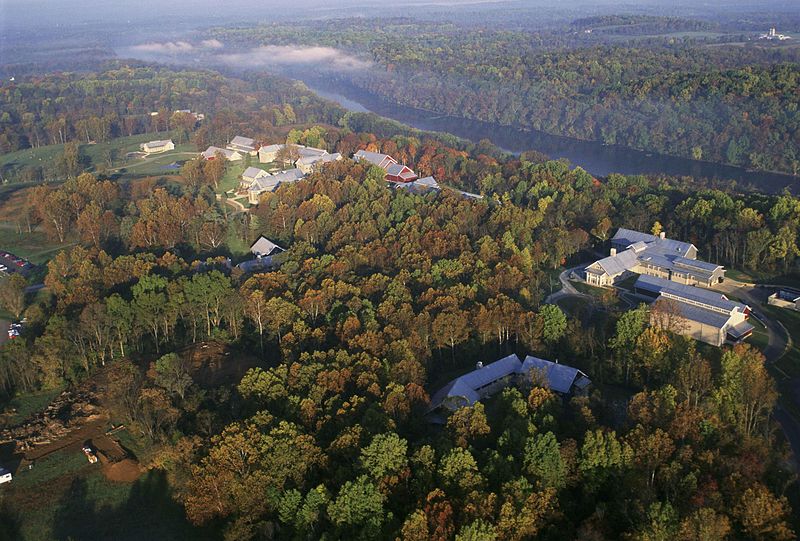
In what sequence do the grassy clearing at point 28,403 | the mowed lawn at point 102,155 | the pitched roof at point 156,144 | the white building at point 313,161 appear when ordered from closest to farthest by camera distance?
the grassy clearing at point 28,403
the white building at point 313,161
the mowed lawn at point 102,155
the pitched roof at point 156,144

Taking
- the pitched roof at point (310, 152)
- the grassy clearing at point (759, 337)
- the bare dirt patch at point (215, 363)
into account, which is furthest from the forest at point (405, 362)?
the pitched roof at point (310, 152)

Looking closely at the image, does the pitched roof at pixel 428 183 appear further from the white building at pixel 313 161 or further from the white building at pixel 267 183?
the white building at pixel 267 183

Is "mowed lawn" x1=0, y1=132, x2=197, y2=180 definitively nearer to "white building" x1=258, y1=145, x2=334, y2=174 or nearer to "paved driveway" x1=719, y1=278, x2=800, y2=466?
"white building" x1=258, y1=145, x2=334, y2=174

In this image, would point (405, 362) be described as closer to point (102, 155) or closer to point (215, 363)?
point (215, 363)

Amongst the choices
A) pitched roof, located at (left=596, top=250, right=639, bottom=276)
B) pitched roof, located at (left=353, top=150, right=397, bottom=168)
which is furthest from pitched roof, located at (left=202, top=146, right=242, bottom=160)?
pitched roof, located at (left=596, top=250, right=639, bottom=276)

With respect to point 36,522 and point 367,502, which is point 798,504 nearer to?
point 367,502

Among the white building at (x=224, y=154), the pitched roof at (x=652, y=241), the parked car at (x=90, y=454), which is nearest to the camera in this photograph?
the parked car at (x=90, y=454)

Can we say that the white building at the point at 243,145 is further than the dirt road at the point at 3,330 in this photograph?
Yes
